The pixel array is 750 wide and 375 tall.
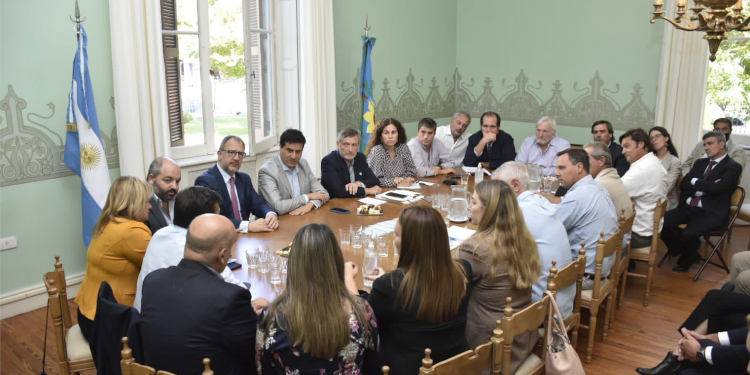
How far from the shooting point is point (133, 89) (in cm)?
469

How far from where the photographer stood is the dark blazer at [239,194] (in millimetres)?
4133

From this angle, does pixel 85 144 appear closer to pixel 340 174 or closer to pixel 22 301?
pixel 22 301

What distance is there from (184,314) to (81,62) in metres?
3.04

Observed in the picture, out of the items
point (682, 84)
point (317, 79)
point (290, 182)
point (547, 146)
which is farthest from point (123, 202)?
point (682, 84)

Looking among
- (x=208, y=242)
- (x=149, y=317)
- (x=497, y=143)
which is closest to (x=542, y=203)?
(x=208, y=242)

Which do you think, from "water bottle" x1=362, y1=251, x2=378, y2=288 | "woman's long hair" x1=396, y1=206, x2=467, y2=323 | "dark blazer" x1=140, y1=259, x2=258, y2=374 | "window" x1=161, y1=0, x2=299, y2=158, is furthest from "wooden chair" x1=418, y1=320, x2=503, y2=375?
"window" x1=161, y1=0, x2=299, y2=158

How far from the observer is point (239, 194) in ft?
14.1

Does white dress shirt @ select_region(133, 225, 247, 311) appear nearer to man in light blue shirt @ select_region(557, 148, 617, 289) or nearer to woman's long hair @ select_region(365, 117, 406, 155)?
man in light blue shirt @ select_region(557, 148, 617, 289)

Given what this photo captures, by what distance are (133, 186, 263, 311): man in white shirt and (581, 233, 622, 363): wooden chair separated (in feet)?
6.92

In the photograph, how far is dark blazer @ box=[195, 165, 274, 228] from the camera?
163 inches

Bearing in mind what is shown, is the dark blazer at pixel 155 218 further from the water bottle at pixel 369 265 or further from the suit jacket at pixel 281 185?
the water bottle at pixel 369 265

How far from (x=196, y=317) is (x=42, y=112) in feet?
10.3

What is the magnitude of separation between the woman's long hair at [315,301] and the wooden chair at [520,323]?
1.95 feet

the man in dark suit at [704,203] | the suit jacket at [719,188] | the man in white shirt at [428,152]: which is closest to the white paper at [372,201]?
the man in white shirt at [428,152]
